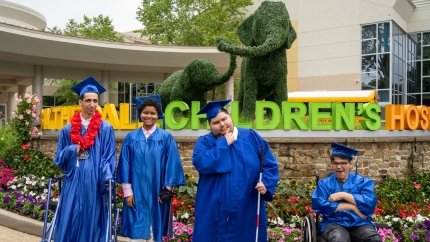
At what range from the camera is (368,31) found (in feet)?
93.1

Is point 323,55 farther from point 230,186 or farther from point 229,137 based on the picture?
point 230,186

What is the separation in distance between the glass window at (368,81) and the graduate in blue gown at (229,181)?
25444 millimetres

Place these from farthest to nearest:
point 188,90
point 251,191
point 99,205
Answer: point 188,90
point 99,205
point 251,191

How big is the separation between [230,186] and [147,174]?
104cm

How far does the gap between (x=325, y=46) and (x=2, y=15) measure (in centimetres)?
2071

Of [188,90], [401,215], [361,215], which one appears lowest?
[401,215]

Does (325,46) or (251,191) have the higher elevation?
(325,46)

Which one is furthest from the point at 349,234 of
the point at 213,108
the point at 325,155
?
the point at 325,155

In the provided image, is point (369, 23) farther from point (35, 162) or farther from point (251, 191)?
point (251, 191)

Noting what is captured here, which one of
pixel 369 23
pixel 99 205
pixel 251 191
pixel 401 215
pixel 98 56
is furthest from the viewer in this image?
pixel 369 23

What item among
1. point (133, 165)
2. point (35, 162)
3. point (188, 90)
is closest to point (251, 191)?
point (133, 165)

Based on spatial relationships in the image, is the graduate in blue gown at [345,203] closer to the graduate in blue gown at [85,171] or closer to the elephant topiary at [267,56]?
the graduate in blue gown at [85,171]

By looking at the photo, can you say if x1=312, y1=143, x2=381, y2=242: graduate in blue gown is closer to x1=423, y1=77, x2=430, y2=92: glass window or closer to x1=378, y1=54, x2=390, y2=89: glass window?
x1=378, y1=54, x2=390, y2=89: glass window

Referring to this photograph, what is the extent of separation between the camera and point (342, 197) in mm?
4328
